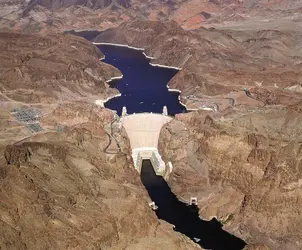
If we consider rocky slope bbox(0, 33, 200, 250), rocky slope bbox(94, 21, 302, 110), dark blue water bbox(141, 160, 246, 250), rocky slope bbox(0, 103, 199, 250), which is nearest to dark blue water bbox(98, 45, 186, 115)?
rocky slope bbox(94, 21, 302, 110)

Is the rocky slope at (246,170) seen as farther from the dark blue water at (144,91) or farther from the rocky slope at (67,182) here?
the dark blue water at (144,91)

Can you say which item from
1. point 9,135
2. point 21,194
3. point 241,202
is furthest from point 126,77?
point 21,194

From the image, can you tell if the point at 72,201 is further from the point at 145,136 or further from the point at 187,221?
the point at 145,136

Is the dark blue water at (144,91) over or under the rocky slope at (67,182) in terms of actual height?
under

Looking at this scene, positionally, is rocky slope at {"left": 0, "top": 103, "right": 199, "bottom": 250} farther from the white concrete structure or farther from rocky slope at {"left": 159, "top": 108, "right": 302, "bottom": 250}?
rocky slope at {"left": 159, "top": 108, "right": 302, "bottom": 250}

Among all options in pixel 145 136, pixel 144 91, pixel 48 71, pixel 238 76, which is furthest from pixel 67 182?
pixel 238 76

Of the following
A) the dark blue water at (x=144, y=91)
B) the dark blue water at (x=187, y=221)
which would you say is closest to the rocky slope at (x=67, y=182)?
the dark blue water at (x=187, y=221)
